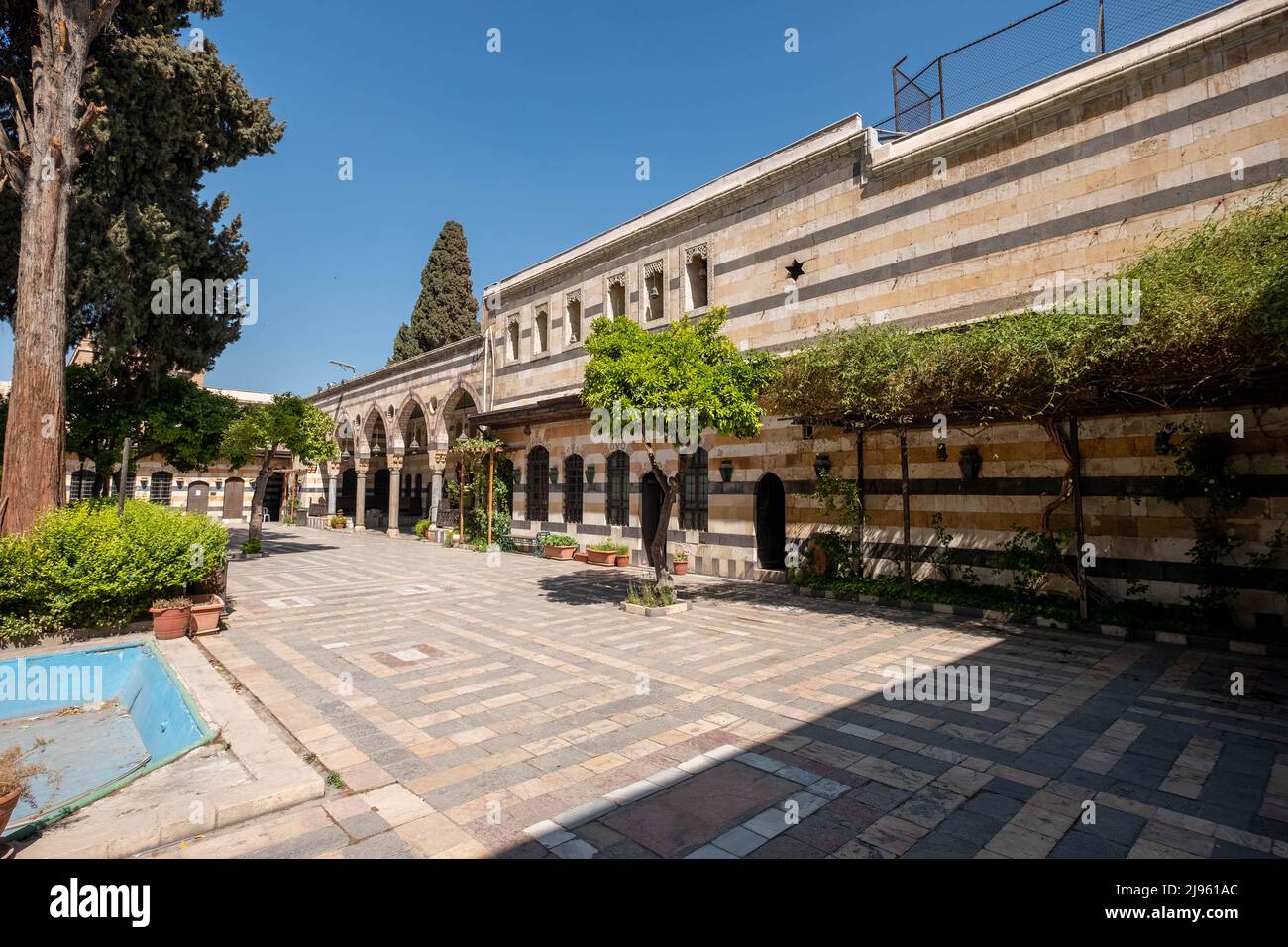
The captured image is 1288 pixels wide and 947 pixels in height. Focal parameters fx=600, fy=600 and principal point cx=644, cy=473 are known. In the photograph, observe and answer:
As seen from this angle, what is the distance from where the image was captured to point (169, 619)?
27.2 ft

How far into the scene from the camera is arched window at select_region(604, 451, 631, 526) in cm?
1686

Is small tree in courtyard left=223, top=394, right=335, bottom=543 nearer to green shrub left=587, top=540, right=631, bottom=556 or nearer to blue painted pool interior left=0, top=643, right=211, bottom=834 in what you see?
green shrub left=587, top=540, right=631, bottom=556

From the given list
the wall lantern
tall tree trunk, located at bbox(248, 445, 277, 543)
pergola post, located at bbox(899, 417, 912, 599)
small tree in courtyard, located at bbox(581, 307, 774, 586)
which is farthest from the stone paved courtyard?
tall tree trunk, located at bbox(248, 445, 277, 543)

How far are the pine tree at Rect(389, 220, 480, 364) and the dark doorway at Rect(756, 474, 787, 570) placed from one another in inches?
992

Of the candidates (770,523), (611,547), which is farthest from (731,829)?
(611,547)

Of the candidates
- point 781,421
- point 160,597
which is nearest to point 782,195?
point 781,421

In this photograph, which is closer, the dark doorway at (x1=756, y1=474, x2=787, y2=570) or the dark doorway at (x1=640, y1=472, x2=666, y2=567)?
the dark doorway at (x1=756, y1=474, x2=787, y2=570)

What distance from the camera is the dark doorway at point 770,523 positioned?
13.9m

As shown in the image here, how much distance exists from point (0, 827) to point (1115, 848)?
20.1ft

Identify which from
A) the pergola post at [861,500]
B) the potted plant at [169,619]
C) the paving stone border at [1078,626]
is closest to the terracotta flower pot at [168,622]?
the potted plant at [169,619]

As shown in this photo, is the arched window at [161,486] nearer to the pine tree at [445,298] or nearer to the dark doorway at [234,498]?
the dark doorway at [234,498]

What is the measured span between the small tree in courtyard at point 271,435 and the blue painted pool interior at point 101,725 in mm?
11263

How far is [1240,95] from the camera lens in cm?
815

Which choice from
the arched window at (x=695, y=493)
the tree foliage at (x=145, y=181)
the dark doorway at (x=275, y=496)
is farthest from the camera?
the dark doorway at (x=275, y=496)
